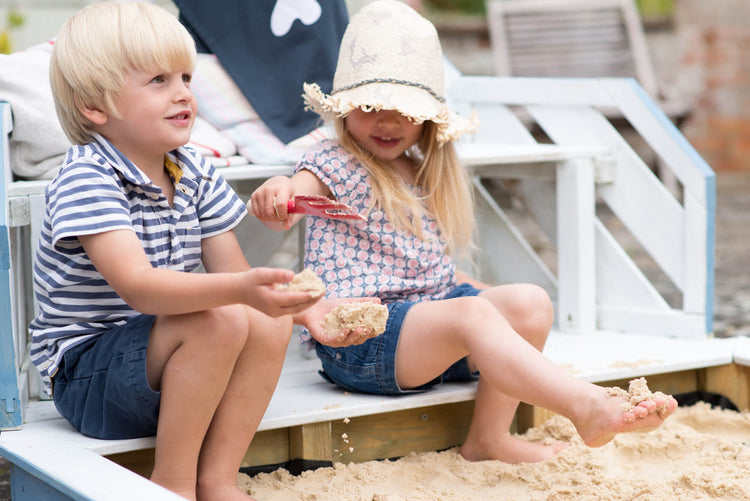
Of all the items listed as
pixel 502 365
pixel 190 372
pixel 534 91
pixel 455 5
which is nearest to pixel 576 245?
pixel 534 91

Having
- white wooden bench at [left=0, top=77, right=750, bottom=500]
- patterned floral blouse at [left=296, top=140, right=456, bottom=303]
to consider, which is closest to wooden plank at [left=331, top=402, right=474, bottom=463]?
white wooden bench at [left=0, top=77, right=750, bottom=500]

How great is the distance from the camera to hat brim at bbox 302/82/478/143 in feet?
6.27

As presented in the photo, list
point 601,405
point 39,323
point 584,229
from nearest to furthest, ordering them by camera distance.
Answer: point 601,405 < point 39,323 < point 584,229

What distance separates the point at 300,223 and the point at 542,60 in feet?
13.3

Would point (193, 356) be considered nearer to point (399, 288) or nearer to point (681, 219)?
point (399, 288)

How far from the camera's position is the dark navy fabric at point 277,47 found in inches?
91.5

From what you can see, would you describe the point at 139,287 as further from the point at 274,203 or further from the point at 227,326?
the point at 274,203

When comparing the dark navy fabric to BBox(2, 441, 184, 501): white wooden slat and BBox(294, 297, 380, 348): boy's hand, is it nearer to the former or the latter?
BBox(294, 297, 380, 348): boy's hand

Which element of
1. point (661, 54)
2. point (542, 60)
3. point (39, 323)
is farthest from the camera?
point (661, 54)

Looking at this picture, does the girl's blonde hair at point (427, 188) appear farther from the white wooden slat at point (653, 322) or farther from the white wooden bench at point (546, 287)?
the white wooden slat at point (653, 322)

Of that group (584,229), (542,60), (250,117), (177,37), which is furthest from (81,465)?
(542,60)

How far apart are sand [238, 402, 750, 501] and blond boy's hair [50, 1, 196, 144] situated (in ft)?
2.57

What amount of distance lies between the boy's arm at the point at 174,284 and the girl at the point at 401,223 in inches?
15.5

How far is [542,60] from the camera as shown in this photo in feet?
19.5
